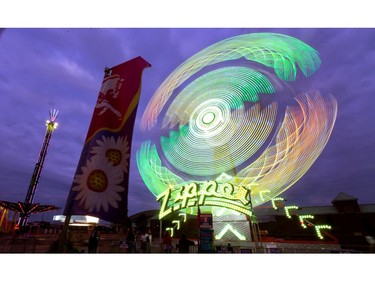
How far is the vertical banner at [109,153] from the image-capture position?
9.32 metres

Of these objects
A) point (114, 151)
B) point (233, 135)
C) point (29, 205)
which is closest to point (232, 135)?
point (233, 135)

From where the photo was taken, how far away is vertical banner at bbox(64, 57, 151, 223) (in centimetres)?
932

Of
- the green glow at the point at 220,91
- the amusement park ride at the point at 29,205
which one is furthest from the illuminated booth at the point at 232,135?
the amusement park ride at the point at 29,205

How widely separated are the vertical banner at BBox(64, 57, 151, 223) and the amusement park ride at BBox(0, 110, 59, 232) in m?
31.4

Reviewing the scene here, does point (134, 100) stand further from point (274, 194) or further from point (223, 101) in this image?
point (274, 194)

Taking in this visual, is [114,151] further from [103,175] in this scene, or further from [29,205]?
[29,205]

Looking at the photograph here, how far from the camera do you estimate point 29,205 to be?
3684cm

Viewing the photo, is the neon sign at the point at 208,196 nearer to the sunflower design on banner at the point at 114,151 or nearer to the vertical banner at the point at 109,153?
the sunflower design on banner at the point at 114,151

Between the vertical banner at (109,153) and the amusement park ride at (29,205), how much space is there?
1238 inches

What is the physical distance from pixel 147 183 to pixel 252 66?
50.0 ft

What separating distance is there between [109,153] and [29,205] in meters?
36.0

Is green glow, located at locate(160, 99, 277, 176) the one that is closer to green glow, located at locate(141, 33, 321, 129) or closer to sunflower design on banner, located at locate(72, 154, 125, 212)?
green glow, located at locate(141, 33, 321, 129)

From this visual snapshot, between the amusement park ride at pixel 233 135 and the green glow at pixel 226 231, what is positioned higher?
the amusement park ride at pixel 233 135

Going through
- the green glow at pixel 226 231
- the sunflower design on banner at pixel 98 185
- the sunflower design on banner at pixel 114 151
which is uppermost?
the sunflower design on banner at pixel 114 151
